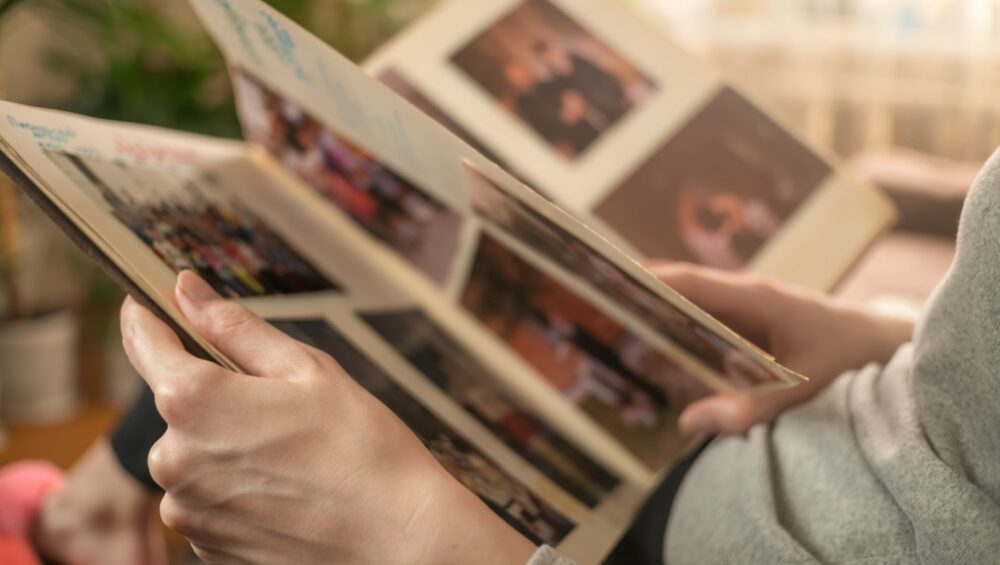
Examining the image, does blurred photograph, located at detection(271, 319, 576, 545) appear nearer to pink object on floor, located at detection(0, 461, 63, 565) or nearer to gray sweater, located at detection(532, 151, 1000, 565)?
Result: gray sweater, located at detection(532, 151, 1000, 565)

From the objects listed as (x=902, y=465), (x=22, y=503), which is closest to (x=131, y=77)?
(x=22, y=503)

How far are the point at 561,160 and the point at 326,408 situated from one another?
395mm

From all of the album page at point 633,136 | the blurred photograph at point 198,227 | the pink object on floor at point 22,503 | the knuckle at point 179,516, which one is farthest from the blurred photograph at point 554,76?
the pink object on floor at point 22,503

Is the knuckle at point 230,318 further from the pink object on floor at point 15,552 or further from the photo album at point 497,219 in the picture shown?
the pink object on floor at point 15,552

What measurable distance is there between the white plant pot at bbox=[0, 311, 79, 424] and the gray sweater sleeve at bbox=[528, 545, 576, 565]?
4.36ft

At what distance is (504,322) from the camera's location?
74 centimetres

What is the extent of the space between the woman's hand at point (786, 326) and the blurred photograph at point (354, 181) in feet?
0.65

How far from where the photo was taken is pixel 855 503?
468 millimetres

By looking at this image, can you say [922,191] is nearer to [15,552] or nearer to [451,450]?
[451,450]

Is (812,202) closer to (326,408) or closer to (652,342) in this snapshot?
(652,342)

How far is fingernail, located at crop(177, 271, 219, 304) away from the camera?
463 millimetres

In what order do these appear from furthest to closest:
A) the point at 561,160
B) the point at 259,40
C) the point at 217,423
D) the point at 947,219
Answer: the point at 947,219 < the point at 561,160 < the point at 259,40 < the point at 217,423

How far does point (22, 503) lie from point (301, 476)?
1.76 feet

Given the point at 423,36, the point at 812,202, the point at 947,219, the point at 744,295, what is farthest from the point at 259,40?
the point at 947,219
